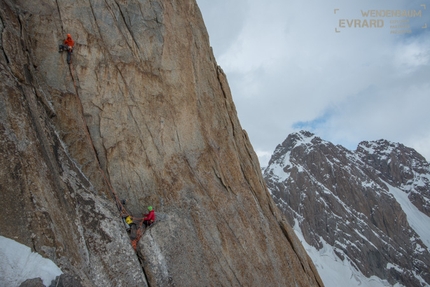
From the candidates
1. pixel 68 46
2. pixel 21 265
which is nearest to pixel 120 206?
pixel 21 265

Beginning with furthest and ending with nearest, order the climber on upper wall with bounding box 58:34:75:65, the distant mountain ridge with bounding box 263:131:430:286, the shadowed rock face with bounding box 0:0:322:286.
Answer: the distant mountain ridge with bounding box 263:131:430:286, the climber on upper wall with bounding box 58:34:75:65, the shadowed rock face with bounding box 0:0:322:286

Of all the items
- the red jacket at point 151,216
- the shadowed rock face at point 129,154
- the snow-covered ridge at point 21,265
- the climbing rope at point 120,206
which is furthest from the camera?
the red jacket at point 151,216

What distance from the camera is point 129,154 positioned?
49.2 feet

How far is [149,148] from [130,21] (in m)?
7.26

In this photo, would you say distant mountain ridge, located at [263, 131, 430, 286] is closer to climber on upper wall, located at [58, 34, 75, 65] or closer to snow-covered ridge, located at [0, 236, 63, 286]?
climber on upper wall, located at [58, 34, 75, 65]

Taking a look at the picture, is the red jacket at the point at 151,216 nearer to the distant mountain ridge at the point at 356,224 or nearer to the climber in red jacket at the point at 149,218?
the climber in red jacket at the point at 149,218

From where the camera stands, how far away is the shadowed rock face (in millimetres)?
10445

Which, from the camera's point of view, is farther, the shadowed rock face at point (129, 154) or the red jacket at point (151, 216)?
the red jacket at point (151, 216)

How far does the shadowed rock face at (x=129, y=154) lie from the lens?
10.4 m

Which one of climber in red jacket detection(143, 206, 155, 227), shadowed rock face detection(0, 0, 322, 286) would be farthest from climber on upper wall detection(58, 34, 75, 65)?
climber in red jacket detection(143, 206, 155, 227)

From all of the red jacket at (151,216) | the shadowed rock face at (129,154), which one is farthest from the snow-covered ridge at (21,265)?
the red jacket at (151,216)

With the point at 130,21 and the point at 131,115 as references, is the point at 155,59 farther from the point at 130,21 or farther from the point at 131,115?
the point at 131,115

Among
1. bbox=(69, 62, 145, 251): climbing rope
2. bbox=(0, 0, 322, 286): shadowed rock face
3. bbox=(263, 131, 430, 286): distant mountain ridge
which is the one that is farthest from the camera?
bbox=(263, 131, 430, 286): distant mountain ridge

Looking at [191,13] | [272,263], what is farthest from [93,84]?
[272,263]
